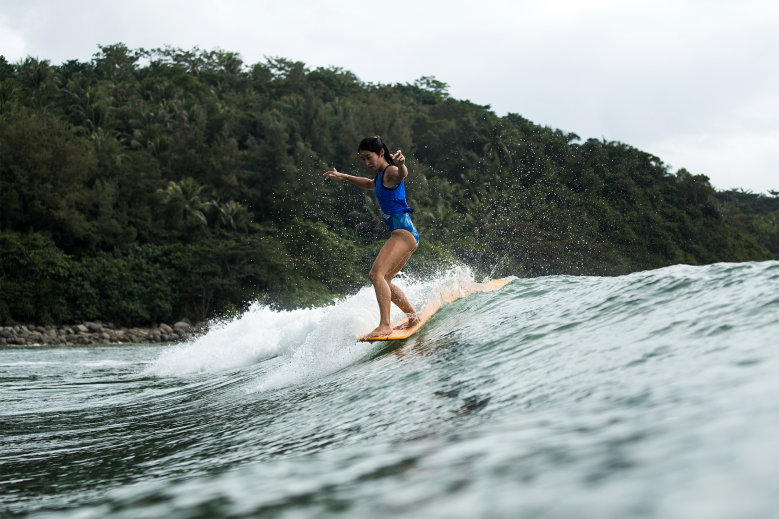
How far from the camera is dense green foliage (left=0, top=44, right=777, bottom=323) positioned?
37469 mm

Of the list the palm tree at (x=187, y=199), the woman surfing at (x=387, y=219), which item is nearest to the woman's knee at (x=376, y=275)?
the woman surfing at (x=387, y=219)

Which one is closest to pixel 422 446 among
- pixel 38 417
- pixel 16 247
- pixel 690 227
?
pixel 38 417

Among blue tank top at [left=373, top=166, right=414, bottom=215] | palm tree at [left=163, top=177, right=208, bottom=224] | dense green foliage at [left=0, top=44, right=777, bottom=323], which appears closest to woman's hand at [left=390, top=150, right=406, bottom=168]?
blue tank top at [left=373, top=166, right=414, bottom=215]

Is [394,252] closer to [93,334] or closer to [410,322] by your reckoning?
[410,322]

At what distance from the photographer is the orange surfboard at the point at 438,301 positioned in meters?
5.80

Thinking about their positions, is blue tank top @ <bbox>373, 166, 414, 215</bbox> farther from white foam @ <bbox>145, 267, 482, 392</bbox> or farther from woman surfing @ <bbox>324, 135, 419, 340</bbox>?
white foam @ <bbox>145, 267, 482, 392</bbox>

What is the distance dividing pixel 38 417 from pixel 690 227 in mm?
55905

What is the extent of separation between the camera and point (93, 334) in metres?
33.7

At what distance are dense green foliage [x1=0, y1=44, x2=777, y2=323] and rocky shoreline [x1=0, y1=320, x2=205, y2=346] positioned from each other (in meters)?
1.50

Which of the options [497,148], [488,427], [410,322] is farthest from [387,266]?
[497,148]

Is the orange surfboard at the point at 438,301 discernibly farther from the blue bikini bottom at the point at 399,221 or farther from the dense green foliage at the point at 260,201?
the dense green foliage at the point at 260,201

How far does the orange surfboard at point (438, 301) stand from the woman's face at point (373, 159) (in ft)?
4.55

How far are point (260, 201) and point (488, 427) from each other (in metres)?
46.9

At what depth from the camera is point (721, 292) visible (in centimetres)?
388
